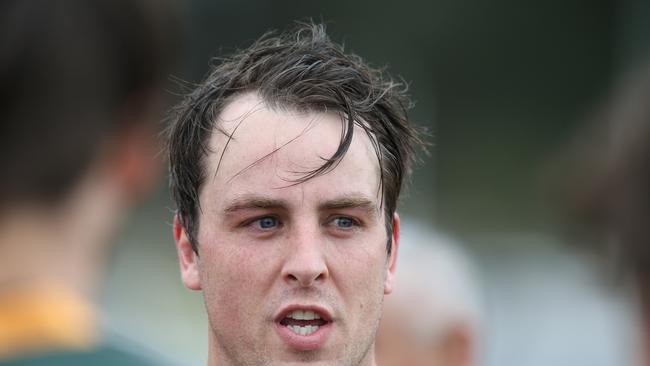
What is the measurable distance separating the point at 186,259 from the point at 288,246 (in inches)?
15.7

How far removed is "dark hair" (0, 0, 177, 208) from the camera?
3633mm

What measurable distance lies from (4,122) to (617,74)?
10649mm

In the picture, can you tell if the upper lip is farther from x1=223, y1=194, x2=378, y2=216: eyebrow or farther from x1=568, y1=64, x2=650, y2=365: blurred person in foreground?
x1=568, y1=64, x2=650, y2=365: blurred person in foreground

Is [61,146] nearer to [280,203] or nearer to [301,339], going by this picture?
[280,203]

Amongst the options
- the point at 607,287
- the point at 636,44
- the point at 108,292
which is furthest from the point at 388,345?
Answer: the point at 636,44

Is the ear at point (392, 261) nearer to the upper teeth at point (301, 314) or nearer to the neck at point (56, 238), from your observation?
the upper teeth at point (301, 314)

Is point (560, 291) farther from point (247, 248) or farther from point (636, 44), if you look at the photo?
point (247, 248)

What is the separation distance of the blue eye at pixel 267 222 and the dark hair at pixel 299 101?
0.25 metres

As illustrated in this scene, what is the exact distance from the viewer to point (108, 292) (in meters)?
11.8

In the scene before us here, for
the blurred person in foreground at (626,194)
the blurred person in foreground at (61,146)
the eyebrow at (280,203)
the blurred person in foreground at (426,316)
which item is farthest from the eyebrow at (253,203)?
the blurred person in foreground at (426,316)

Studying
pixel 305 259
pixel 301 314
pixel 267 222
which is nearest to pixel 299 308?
pixel 301 314

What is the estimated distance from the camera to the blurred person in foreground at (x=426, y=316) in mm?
5379

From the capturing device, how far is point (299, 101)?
3.39 metres

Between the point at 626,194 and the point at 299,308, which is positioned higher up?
the point at 626,194
